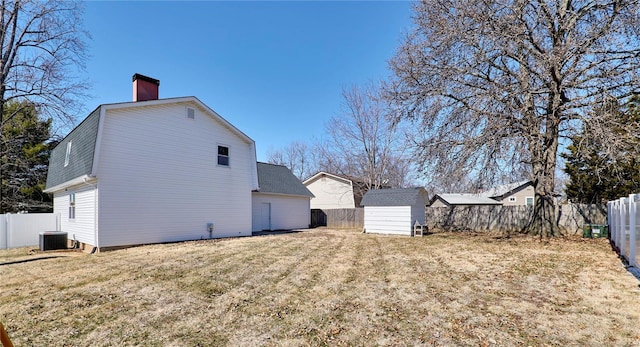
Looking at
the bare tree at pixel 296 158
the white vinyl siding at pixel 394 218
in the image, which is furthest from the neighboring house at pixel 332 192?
the bare tree at pixel 296 158

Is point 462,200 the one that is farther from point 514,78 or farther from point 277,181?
point 514,78

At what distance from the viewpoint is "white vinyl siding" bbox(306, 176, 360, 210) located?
26.5 metres

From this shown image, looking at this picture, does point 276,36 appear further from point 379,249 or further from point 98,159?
point 379,249

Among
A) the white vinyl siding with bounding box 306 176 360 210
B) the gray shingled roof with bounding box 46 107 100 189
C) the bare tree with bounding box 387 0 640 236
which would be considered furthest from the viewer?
the white vinyl siding with bounding box 306 176 360 210

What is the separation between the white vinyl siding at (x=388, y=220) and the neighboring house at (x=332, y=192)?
1001cm

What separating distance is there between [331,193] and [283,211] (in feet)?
30.6

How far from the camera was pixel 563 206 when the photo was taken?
13.8 metres

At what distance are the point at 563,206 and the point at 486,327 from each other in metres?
13.2

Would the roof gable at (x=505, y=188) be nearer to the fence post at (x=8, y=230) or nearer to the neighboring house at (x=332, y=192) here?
the neighboring house at (x=332, y=192)

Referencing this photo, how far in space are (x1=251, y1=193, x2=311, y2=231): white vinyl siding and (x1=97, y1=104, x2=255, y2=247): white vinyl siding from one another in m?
2.73

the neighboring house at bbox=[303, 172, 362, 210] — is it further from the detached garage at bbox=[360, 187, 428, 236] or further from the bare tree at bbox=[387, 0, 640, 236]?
the bare tree at bbox=[387, 0, 640, 236]

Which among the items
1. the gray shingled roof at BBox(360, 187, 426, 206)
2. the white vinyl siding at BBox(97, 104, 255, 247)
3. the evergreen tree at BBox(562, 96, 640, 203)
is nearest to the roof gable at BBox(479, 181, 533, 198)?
the evergreen tree at BBox(562, 96, 640, 203)

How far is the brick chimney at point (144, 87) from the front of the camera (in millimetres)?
12181

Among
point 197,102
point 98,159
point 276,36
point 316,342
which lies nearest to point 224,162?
point 197,102
